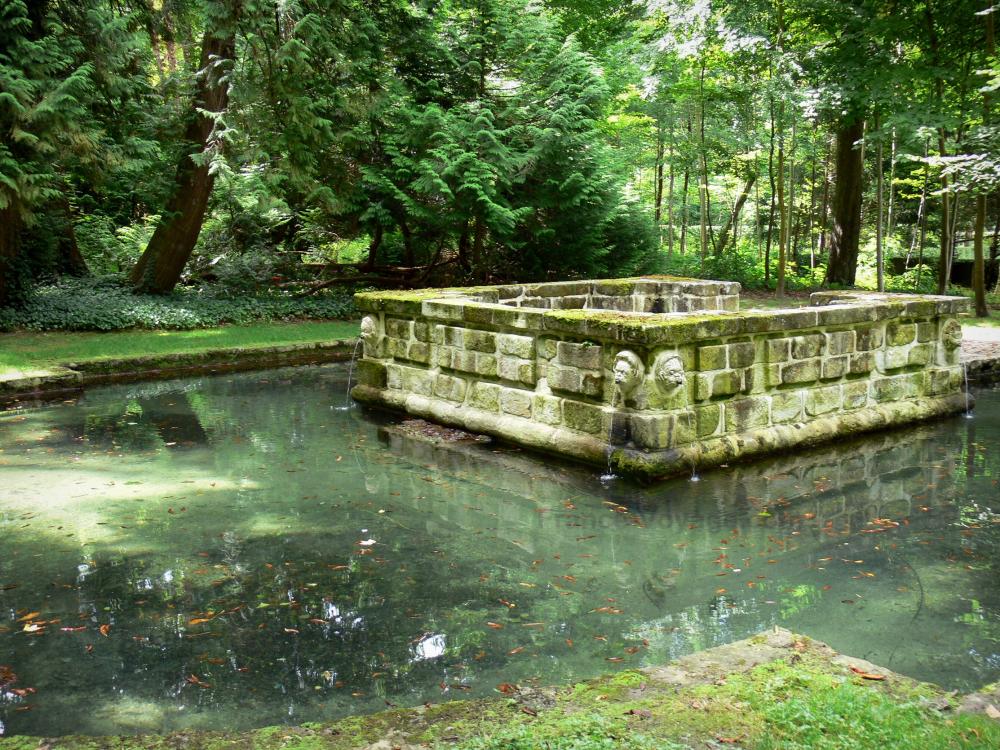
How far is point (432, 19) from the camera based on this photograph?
56.3 feet

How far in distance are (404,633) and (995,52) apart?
46.9ft

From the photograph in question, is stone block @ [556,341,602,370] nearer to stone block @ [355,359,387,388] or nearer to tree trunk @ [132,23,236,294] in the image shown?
stone block @ [355,359,387,388]

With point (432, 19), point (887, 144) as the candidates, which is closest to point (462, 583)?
point (432, 19)

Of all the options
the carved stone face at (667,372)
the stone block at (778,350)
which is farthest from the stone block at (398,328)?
the stone block at (778,350)

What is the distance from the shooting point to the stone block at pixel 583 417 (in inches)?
274

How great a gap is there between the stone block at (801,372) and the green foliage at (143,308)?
1048 centimetres

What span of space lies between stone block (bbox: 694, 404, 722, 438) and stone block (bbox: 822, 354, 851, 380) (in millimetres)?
1421

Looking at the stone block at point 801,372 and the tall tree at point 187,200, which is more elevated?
the tall tree at point 187,200

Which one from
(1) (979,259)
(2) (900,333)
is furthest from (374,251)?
(2) (900,333)

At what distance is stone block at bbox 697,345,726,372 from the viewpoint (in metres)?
6.81

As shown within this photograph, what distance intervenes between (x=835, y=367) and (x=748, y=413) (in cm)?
124

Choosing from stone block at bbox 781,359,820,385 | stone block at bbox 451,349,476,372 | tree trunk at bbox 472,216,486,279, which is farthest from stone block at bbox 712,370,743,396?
tree trunk at bbox 472,216,486,279

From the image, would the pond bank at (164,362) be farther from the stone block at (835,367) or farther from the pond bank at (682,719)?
the pond bank at (682,719)

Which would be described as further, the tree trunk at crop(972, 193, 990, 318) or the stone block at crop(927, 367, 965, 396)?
the tree trunk at crop(972, 193, 990, 318)
